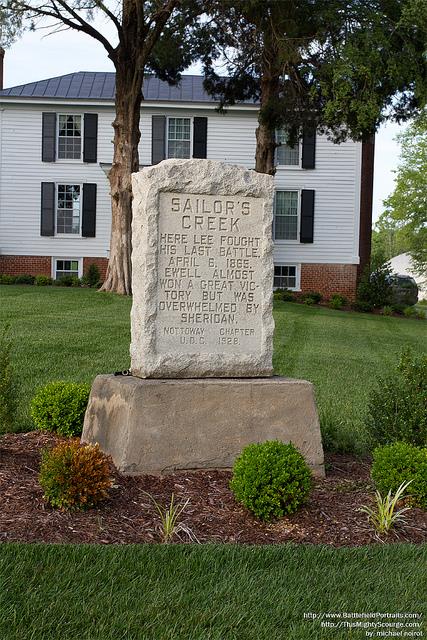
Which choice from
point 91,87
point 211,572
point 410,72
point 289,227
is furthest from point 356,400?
point 91,87

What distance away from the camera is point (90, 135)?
32.0 metres

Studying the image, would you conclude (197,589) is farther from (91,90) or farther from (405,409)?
(91,90)

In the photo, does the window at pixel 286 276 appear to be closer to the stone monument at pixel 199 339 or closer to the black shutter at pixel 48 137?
the black shutter at pixel 48 137

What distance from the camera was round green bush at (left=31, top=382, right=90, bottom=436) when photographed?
7309 mm

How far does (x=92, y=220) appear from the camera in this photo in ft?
105

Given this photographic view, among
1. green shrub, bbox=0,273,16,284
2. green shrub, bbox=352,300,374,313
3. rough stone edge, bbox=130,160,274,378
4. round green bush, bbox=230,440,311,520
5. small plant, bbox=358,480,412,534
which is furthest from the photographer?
green shrub, bbox=352,300,374,313

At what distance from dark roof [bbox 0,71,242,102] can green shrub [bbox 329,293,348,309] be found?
8815 millimetres

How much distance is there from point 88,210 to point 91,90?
16.2ft

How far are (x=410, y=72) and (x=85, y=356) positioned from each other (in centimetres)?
1246

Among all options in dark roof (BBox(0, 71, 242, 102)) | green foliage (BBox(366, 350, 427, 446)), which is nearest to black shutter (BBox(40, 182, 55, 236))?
dark roof (BBox(0, 71, 242, 102))

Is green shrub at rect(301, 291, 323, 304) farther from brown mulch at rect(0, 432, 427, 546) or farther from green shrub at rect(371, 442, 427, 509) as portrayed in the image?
green shrub at rect(371, 442, 427, 509)

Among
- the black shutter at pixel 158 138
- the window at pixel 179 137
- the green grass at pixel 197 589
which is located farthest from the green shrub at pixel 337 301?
the green grass at pixel 197 589

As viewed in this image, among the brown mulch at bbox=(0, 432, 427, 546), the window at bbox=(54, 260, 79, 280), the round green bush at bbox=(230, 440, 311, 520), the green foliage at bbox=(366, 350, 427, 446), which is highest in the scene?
the window at bbox=(54, 260, 79, 280)

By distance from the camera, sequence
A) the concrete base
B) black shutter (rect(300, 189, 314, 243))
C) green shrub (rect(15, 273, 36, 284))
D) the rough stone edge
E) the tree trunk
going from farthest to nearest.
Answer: black shutter (rect(300, 189, 314, 243)) < green shrub (rect(15, 273, 36, 284)) < the tree trunk < the rough stone edge < the concrete base
